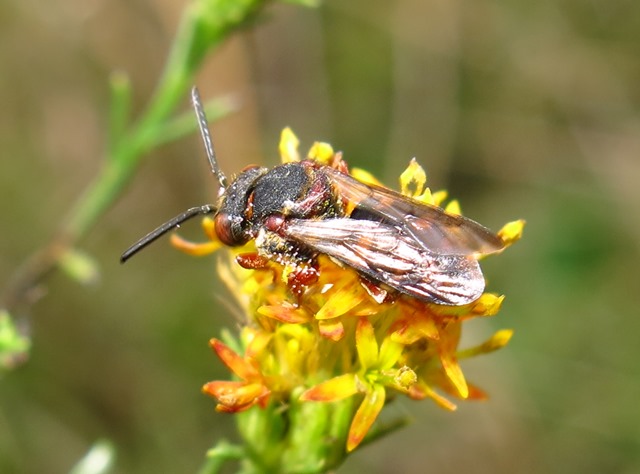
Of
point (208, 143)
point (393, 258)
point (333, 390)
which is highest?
point (208, 143)

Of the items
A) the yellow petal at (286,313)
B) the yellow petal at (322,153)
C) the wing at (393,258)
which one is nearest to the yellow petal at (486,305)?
the wing at (393,258)

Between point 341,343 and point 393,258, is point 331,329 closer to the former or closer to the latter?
point 341,343

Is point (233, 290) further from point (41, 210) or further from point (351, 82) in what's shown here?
point (351, 82)

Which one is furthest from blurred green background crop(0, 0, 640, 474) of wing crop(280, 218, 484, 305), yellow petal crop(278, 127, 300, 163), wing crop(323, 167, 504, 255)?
wing crop(280, 218, 484, 305)

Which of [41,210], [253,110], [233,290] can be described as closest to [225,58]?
[253,110]

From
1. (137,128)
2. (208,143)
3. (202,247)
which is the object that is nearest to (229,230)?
(202,247)
